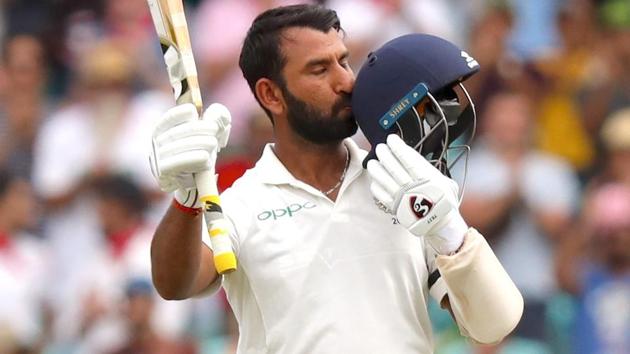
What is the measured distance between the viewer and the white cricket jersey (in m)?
4.93

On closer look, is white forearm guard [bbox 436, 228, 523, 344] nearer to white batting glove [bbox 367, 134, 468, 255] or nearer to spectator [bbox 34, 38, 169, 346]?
white batting glove [bbox 367, 134, 468, 255]

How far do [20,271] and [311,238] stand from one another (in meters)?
4.30

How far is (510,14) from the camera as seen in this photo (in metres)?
9.21

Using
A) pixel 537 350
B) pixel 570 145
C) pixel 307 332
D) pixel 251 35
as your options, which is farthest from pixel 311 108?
pixel 570 145

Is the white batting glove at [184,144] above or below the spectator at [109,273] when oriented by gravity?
above

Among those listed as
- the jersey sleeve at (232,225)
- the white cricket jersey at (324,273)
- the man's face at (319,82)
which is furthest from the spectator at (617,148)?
the jersey sleeve at (232,225)

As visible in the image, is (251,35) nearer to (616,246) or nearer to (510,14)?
(616,246)

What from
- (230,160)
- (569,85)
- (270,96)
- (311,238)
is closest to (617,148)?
(569,85)

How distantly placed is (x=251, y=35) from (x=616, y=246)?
10.9 ft

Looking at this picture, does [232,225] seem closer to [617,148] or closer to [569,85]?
[617,148]

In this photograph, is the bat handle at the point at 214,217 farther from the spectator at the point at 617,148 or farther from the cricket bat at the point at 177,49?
the spectator at the point at 617,148

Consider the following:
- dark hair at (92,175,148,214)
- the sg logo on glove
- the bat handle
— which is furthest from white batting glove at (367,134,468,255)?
dark hair at (92,175,148,214)

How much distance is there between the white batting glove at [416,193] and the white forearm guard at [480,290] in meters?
0.05

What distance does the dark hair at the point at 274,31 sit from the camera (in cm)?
511
